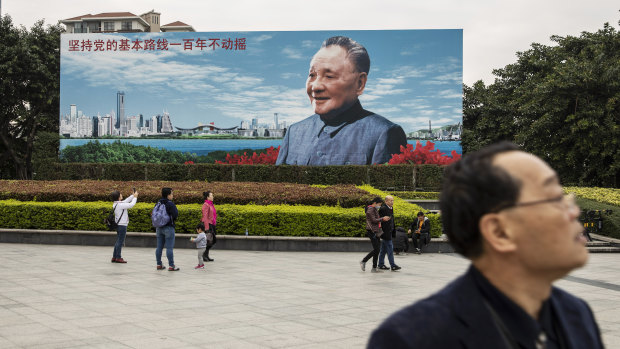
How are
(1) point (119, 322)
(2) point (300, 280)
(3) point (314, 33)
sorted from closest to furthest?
1. (1) point (119, 322)
2. (2) point (300, 280)
3. (3) point (314, 33)

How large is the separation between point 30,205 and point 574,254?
53.4 feet

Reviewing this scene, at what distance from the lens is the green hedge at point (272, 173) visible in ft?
92.0

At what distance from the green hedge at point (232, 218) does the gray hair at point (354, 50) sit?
60.3 ft

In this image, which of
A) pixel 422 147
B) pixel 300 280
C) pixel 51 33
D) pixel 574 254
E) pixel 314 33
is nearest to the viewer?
pixel 574 254

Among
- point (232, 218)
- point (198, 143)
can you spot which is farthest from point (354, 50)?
point (232, 218)

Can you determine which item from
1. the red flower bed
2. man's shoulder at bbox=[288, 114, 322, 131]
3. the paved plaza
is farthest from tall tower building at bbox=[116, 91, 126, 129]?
the paved plaza

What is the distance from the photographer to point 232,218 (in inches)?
581

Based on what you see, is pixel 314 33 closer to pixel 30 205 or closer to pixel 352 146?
pixel 352 146

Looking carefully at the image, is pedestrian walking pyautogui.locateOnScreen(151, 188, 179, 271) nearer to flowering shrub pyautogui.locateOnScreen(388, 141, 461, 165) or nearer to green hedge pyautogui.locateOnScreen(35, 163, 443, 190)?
green hedge pyautogui.locateOnScreen(35, 163, 443, 190)

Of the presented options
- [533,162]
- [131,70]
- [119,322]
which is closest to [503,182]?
[533,162]

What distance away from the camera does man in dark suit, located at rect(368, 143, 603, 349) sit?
1384 mm

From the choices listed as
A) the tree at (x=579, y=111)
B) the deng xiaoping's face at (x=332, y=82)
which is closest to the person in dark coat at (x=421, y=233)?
the tree at (x=579, y=111)

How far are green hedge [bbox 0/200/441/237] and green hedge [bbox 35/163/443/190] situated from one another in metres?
12.6

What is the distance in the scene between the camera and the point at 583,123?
25828 millimetres
